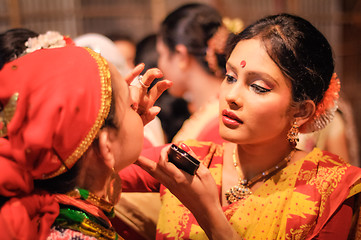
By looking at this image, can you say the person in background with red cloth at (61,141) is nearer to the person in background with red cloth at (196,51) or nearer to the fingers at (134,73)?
the fingers at (134,73)

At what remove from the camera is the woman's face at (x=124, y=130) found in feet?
3.67

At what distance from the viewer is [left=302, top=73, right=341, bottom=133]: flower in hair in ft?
5.01

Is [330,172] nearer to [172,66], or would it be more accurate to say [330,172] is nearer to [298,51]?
[298,51]

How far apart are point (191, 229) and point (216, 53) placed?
4.31 feet

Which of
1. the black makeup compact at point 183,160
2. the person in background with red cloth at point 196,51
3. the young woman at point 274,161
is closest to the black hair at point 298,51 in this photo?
the young woman at point 274,161

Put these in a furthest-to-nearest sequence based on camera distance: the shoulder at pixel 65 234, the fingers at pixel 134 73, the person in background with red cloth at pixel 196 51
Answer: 1. the person in background with red cloth at pixel 196 51
2. the fingers at pixel 134 73
3. the shoulder at pixel 65 234

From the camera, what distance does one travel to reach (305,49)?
55.0 inches

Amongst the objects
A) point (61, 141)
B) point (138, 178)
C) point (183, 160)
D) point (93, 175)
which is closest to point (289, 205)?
point (183, 160)

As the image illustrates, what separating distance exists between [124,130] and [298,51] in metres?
0.68

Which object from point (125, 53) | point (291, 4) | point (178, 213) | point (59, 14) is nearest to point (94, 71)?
point (178, 213)

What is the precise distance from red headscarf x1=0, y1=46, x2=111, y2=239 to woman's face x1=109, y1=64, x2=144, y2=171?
2.9 inches

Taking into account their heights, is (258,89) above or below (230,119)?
above

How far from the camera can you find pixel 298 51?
4.54 ft

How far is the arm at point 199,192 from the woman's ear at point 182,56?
4.54ft
